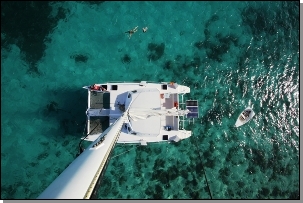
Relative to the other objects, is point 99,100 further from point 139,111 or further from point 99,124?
point 139,111

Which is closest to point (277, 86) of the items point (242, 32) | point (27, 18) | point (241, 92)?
point (241, 92)

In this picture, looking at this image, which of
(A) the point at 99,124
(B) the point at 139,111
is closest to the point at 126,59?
(A) the point at 99,124

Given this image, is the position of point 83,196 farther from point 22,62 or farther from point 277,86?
point 277,86

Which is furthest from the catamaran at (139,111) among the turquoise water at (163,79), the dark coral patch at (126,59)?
the dark coral patch at (126,59)

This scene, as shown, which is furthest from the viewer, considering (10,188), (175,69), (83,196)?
(175,69)

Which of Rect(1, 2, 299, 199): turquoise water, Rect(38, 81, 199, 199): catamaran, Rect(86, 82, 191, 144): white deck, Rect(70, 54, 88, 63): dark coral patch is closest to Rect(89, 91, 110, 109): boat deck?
Rect(38, 81, 199, 199): catamaran

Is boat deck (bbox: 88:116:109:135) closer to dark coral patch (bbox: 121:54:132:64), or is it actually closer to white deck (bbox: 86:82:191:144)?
white deck (bbox: 86:82:191:144)

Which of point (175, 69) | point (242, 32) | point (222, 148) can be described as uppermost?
point (242, 32)
